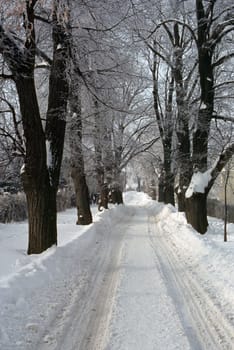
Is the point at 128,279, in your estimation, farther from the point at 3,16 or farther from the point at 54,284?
the point at 3,16

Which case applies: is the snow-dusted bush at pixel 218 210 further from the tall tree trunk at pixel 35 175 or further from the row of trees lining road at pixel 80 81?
the tall tree trunk at pixel 35 175

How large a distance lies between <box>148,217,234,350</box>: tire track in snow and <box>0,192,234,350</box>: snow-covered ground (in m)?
0.01

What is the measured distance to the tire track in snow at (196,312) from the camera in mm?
4133

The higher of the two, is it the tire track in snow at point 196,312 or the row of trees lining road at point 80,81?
the row of trees lining road at point 80,81

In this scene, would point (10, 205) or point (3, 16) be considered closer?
point (3, 16)

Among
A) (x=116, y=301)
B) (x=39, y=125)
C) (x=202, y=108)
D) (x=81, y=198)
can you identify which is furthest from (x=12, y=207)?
(x=116, y=301)

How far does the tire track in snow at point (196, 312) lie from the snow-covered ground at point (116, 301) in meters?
0.01

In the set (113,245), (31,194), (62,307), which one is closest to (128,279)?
(62,307)

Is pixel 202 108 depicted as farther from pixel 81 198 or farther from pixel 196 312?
pixel 196 312

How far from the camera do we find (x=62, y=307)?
518 cm

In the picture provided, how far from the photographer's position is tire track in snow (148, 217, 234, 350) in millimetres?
4133

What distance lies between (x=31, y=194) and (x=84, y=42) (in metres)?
3.60

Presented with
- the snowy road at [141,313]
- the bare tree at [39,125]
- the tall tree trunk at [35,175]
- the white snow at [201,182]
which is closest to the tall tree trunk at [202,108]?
the white snow at [201,182]

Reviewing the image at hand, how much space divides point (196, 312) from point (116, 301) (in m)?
1.22
